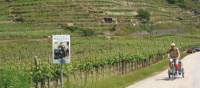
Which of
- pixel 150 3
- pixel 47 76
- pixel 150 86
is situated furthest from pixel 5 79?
pixel 150 3

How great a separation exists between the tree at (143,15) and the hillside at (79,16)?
1.12 meters

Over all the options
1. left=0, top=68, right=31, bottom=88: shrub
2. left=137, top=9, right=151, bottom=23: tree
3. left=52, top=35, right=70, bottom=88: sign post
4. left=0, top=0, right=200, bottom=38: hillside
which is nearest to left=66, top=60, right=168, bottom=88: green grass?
left=52, top=35, right=70, bottom=88: sign post

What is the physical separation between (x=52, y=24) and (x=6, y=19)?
9.86 meters

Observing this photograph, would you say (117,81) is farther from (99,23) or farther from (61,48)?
(99,23)

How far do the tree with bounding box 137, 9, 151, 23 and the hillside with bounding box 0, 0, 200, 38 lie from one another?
112cm

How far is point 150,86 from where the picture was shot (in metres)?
28.4

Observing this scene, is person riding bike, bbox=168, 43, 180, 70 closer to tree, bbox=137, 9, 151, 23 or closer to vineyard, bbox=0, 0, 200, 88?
vineyard, bbox=0, 0, 200, 88

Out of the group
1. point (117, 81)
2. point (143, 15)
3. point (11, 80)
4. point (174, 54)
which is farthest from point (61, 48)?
point (143, 15)

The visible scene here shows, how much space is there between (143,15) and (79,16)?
48.0 ft

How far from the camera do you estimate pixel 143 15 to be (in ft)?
426

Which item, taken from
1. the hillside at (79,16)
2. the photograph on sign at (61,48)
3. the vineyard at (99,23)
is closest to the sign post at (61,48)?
the photograph on sign at (61,48)

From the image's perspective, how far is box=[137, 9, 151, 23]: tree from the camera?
129762 mm

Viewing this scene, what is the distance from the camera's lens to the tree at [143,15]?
426 ft

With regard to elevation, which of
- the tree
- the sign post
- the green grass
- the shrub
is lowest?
the tree
